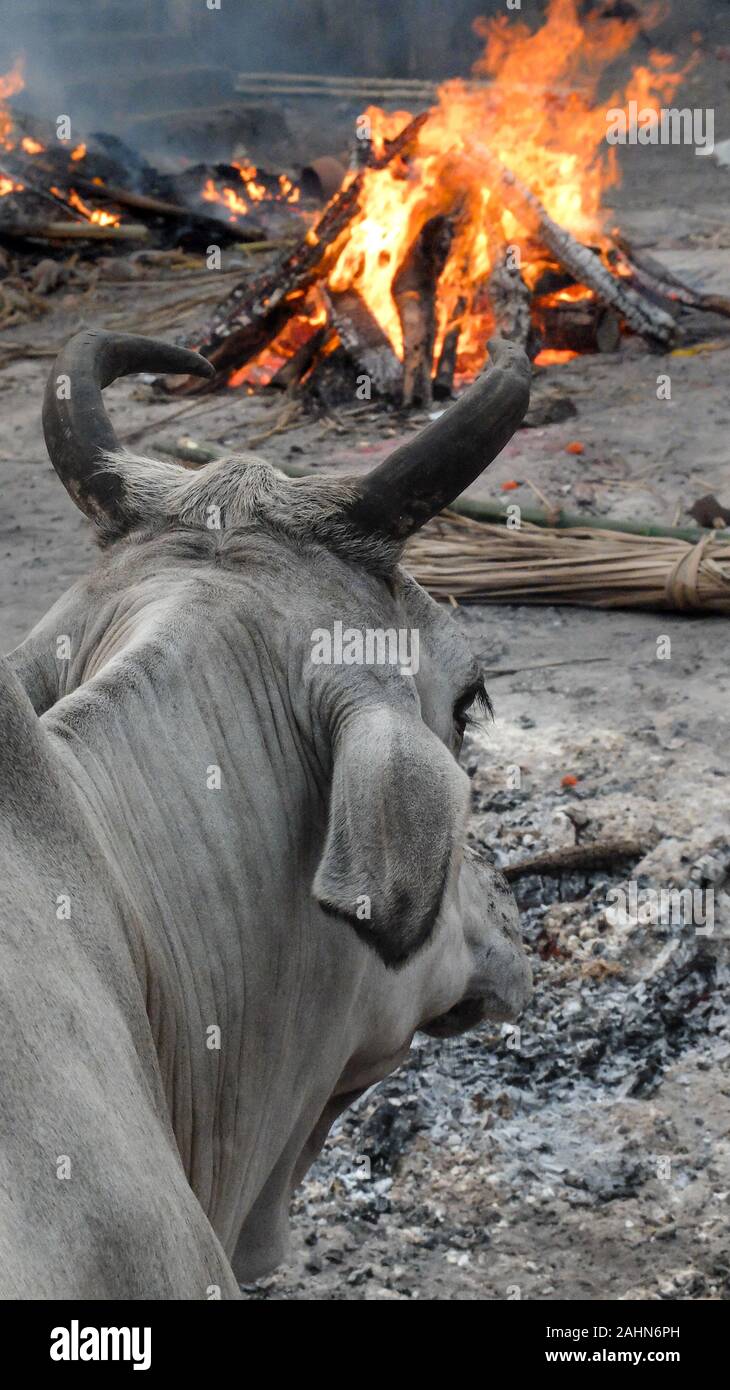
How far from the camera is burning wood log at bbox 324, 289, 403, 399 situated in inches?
421

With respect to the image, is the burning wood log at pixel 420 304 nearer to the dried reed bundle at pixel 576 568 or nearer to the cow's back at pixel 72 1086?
the dried reed bundle at pixel 576 568

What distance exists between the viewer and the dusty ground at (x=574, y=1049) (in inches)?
152

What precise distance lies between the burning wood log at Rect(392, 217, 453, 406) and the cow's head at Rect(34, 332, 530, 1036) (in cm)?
790

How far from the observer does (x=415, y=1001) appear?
9.42 feet

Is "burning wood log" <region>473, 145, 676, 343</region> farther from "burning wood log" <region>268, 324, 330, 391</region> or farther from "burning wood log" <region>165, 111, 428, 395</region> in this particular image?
"burning wood log" <region>268, 324, 330, 391</region>

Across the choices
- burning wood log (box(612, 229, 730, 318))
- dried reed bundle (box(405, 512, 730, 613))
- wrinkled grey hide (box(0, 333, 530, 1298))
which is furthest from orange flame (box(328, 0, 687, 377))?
wrinkled grey hide (box(0, 333, 530, 1298))

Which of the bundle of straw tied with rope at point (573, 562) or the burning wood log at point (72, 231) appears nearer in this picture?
the bundle of straw tied with rope at point (573, 562)

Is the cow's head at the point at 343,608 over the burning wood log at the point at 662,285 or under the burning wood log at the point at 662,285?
under

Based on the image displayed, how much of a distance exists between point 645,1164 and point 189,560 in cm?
236

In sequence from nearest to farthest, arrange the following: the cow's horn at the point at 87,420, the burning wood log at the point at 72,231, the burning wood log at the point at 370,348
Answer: the cow's horn at the point at 87,420, the burning wood log at the point at 370,348, the burning wood log at the point at 72,231

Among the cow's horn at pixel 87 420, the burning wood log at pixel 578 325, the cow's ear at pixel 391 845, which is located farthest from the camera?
the burning wood log at pixel 578 325

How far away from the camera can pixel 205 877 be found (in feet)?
7.66

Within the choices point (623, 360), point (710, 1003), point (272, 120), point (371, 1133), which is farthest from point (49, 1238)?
point (272, 120)

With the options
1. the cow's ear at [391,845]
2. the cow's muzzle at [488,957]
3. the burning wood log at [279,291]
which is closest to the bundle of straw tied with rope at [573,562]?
the burning wood log at [279,291]
